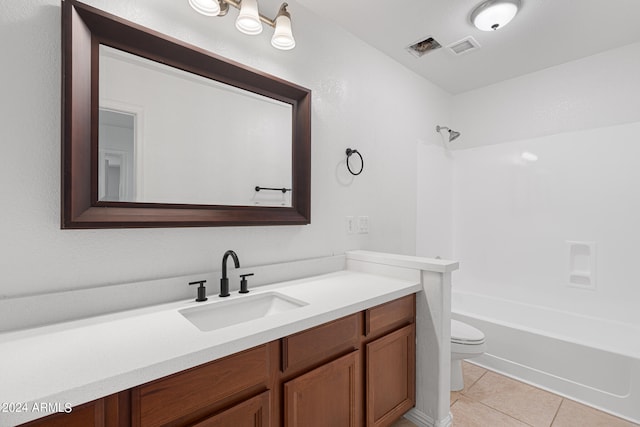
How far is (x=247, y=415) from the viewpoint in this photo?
979 millimetres

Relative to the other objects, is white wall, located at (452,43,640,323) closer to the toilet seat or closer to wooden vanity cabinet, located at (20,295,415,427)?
the toilet seat

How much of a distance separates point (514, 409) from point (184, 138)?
2.50m

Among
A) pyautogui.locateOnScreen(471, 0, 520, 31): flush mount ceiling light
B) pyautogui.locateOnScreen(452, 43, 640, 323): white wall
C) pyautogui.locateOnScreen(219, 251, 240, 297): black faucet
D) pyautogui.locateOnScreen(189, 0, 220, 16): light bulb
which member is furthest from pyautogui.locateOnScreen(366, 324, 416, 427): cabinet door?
pyautogui.locateOnScreen(471, 0, 520, 31): flush mount ceiling light

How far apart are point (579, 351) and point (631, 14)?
87.8 inches

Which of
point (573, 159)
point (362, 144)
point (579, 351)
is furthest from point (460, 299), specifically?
point (362, 144)

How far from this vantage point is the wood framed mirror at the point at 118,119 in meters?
1.09

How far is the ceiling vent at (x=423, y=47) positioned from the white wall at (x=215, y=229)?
0.20m

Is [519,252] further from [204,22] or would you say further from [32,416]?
[32,416]

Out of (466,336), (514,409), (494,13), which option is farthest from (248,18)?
(514,409)

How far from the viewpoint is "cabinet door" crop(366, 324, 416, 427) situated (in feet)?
4.66

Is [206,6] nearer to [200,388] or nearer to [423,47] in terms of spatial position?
[200,388]

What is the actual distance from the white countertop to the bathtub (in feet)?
5.35

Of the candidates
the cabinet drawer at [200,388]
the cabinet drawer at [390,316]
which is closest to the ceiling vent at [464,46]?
the cabinet drawer at [390,316]

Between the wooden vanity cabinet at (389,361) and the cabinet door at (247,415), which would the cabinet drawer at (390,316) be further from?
the cabinet door at (247,415)
